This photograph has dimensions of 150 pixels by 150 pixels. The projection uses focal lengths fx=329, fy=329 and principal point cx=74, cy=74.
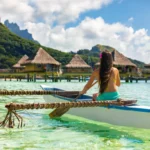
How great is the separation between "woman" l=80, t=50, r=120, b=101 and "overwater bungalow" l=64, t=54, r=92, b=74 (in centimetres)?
4392

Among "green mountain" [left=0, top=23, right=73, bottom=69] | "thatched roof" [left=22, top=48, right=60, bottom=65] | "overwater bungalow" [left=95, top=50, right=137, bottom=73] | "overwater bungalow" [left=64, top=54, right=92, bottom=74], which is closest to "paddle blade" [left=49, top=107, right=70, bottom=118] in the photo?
"thatched roof" [left=22, top=48, right=60, bottom=65]

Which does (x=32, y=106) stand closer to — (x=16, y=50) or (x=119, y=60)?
(x=119, y=60)

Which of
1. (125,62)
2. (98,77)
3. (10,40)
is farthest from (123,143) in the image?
(10,40)

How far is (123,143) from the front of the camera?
5.93m

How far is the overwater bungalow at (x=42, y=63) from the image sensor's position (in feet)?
152

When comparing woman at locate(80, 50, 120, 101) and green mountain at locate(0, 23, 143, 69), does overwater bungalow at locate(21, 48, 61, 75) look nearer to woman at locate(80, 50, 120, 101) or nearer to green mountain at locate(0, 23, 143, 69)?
green mountain at locate(0, 23, 143, 69)

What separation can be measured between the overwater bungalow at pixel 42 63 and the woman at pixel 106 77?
3876 centimetres

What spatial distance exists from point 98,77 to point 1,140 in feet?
7.94

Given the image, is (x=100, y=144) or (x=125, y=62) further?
(x=125, y=62)

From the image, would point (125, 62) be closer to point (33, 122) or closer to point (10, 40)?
point (33, 122)

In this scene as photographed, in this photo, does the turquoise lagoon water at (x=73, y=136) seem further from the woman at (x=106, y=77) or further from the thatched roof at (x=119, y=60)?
the thatched roof at (x=119, y=60)

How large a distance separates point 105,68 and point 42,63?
129ft

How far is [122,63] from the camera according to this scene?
4700 cm

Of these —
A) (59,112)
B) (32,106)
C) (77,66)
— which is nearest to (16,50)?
(77,66)
